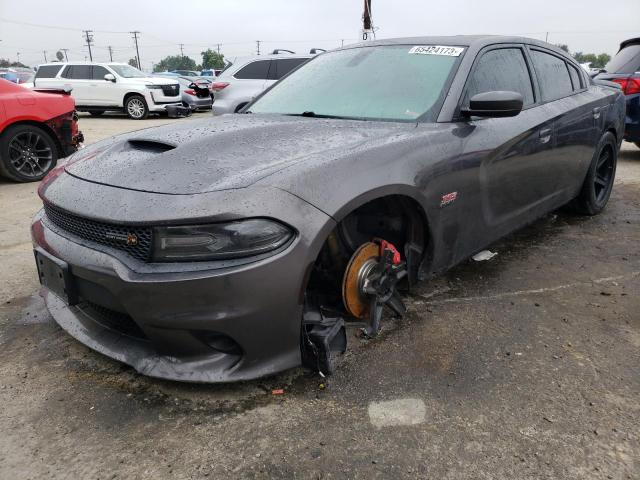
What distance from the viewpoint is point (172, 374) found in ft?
6.46

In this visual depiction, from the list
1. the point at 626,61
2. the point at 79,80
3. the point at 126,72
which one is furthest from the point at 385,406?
the point at 79,80

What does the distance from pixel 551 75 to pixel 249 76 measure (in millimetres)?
7742

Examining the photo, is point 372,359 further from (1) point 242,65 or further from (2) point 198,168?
(1) point 242,65

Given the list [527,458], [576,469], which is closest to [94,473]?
[527,458]

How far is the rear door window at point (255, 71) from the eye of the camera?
416 inches

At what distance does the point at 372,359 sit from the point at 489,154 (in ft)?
4.32

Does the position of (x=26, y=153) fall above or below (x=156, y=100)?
below

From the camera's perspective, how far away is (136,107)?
53.2 ft

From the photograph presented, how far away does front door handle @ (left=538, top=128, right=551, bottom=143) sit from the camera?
3.35m

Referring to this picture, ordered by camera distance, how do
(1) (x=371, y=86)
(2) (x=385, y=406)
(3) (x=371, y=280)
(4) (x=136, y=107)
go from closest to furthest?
(2) (x=385, y=406)
(3) (x=371, y=280)
(1) (x=371, y=86)
(4) (x=136, y=107)

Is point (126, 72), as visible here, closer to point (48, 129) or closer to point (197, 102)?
point (197, 102)

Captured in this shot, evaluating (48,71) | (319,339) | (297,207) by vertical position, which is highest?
(48,71)

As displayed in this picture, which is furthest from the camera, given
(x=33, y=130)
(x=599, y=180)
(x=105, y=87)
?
(x=105, y=87)

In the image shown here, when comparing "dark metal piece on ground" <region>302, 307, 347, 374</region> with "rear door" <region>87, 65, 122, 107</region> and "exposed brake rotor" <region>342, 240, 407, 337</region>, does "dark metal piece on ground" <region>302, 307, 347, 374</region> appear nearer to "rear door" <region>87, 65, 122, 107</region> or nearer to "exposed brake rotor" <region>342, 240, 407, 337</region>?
"exposed brake rotor" <region>342, 240, 407, 337</region>
